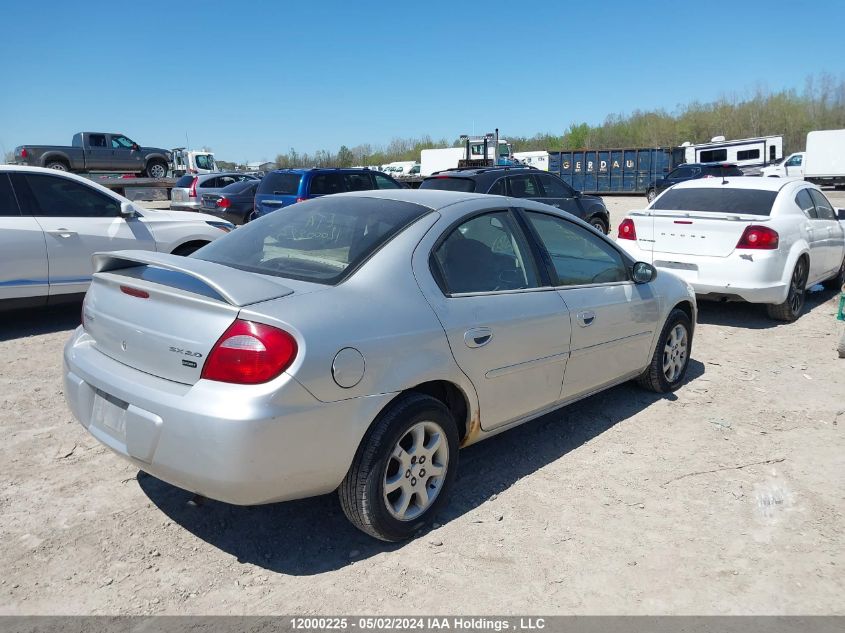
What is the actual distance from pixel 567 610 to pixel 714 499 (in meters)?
1.37

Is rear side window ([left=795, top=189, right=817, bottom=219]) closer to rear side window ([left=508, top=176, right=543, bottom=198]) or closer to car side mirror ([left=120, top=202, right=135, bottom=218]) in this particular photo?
rear side window ([left=508, top=176, right=543, bottom=198])

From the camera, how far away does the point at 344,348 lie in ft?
9.14

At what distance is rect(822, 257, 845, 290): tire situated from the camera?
9494 mm

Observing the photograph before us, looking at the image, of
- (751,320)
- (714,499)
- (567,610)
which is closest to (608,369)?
(714,499)

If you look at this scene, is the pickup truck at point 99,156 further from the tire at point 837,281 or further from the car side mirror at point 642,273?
the car side mirror at point 642,273

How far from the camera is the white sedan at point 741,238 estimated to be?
23.9ft

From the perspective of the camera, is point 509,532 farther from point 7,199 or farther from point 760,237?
point 7,199

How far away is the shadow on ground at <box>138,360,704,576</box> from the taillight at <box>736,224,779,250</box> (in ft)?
12.5

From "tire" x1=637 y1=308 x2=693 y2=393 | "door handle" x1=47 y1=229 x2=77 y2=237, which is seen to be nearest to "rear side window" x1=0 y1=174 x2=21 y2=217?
"door handle" x1=47 y1=229 x2=77 y2=237

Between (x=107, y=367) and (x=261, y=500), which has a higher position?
(x=107, y=367)

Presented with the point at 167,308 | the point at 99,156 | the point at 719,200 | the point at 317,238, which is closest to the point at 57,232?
the point at 317,238

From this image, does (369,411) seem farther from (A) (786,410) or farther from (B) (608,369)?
(A) (786,410)

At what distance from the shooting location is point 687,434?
4578 mm

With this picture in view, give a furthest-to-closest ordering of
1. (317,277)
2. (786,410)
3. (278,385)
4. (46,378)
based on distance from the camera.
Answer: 1. (46,378)
2. (786,410)
3. (317,277)
4. (278,385)
